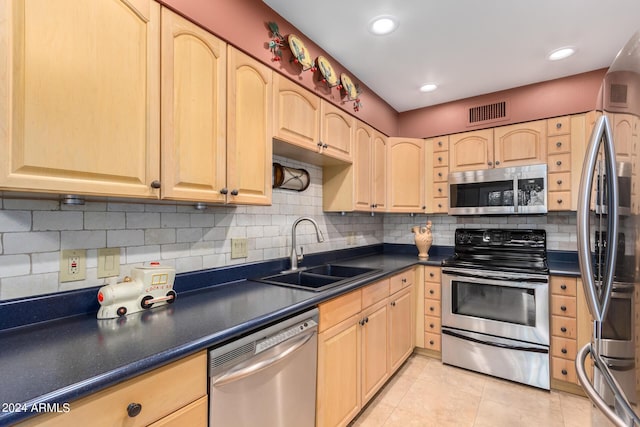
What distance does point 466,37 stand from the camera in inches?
81.7

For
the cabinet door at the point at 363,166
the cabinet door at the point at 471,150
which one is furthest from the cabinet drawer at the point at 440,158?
the cabinet door at the point at 363,166

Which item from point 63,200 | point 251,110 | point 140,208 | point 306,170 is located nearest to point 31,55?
point 63,200

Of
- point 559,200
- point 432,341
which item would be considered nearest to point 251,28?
point 559,200

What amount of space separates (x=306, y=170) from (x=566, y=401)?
2514mm

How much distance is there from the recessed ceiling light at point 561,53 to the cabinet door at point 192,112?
233 cm

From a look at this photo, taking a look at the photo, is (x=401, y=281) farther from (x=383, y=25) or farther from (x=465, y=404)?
(x=383, y=25)

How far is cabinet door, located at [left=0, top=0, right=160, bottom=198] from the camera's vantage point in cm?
87

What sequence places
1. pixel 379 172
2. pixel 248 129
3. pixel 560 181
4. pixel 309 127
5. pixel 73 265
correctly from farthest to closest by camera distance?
pixel 379 172, pixel 560 181, pixel 309 127, pixel 248 129, pixel 73 265

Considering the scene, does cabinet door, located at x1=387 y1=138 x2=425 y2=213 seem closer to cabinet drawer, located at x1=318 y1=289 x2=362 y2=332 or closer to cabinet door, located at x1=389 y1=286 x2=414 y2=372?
cabinet door, located at x1=389 y1=286 x2=414 y2=372

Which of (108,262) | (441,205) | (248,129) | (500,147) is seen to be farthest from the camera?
(441,205)

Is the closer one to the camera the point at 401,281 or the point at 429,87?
the point at 401,281

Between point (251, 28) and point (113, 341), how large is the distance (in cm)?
160

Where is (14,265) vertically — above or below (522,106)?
below
